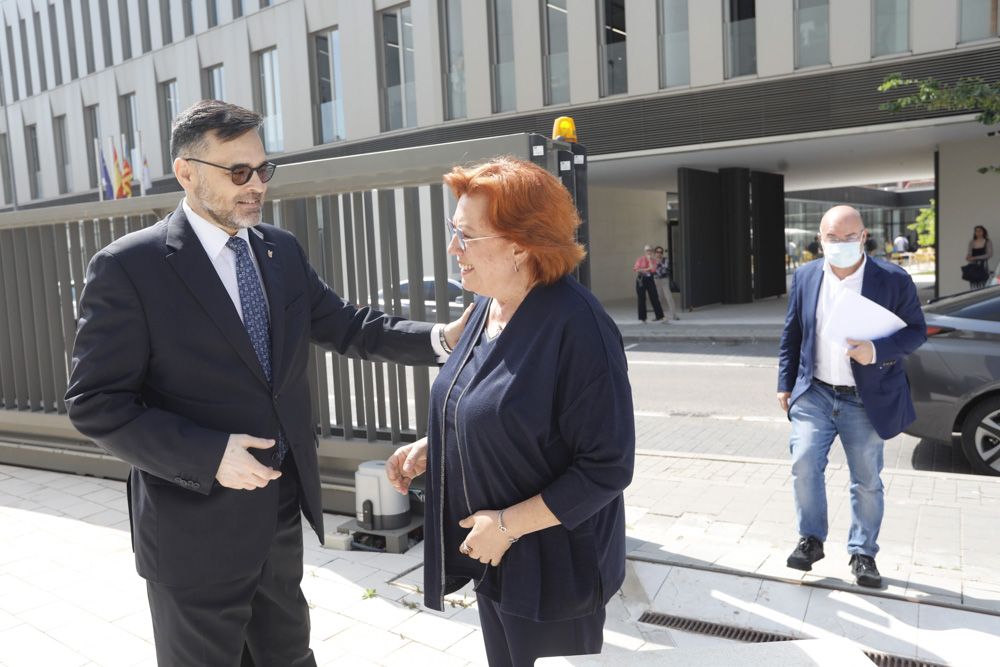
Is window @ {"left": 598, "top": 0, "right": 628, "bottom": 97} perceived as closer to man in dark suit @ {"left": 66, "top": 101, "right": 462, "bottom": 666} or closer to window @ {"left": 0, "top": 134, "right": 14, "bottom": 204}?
man in dark suit @ {"left": 66, "top": 101, "right": 462, "bottom": 666}

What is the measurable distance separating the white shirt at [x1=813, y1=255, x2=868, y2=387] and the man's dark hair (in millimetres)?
3110

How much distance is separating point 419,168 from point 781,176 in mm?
23794

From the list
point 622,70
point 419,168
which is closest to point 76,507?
point 419,168

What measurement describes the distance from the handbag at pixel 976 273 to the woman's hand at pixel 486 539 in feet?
59.6

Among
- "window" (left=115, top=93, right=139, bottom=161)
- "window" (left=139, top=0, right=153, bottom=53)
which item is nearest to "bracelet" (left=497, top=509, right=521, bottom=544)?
"window" (left=139, top=0, right=153, bottom=53)

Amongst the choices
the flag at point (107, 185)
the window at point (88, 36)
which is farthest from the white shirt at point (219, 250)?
the window at point (88, 36)

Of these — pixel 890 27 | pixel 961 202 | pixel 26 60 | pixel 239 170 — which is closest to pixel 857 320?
pixel 239 170

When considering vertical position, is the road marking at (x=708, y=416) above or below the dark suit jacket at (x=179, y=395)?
below

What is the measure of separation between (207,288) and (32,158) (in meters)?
42.6

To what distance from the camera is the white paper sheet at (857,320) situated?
405 cm

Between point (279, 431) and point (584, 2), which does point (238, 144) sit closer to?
point (279, 431)

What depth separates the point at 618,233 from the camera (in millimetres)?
28516

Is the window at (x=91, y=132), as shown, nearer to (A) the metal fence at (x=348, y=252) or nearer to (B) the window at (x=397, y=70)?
(B) the window at (x=397, y=70)

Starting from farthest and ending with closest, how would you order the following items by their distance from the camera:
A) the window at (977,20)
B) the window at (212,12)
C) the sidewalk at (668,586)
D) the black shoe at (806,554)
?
the window at (212,12), the window at (977,20), the black shoe at (806,554), the sidewalk at (668,586)
